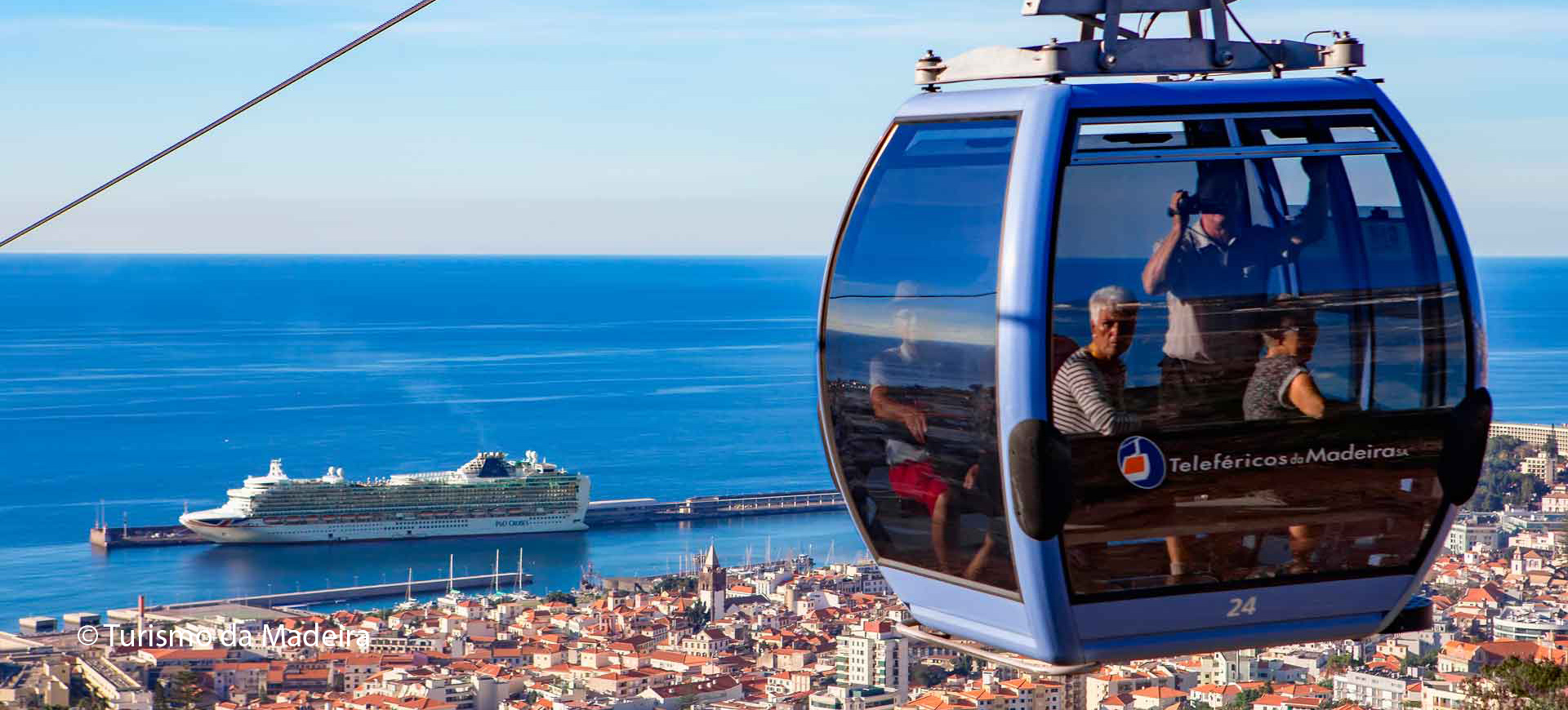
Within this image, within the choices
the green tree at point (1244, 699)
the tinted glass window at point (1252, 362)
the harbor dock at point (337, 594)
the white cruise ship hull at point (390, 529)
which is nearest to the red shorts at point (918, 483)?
the tinted glass window at point (1252, 362)

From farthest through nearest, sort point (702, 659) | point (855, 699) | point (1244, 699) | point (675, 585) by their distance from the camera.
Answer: point (675, 585) < point (702, 659) < point (855, 699) < point (1244, 699)

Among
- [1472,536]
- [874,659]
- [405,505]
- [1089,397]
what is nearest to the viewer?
[1089,397]

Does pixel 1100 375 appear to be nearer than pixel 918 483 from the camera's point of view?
Yes

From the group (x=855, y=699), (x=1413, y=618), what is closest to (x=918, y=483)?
(x=1413, y=618)

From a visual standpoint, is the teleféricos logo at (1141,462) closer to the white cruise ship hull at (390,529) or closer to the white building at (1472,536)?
the white building at (1472,536)

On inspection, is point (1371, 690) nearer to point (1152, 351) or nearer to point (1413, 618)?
point (1413, 618)

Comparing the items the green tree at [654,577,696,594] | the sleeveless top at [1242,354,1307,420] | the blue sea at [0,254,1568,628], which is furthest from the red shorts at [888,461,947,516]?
the blue sea at [0,254,1568,628]

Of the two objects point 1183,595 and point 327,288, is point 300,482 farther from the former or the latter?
point 327,288
